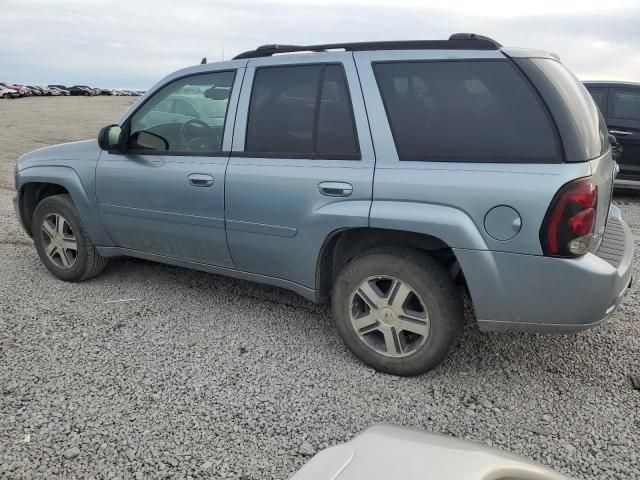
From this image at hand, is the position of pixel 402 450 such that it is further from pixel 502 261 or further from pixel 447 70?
pixel 447 70

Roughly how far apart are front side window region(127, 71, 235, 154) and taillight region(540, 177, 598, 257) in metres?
2.08

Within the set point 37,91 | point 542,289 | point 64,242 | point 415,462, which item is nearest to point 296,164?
point 542,289

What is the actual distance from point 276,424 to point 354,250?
1.11 metres

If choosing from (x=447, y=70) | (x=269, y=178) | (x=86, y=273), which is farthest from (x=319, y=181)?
(x=86, y=273)

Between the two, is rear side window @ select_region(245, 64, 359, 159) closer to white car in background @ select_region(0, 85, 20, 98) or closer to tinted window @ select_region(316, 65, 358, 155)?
tinted window @ select_region(316, 65, 358, 155)

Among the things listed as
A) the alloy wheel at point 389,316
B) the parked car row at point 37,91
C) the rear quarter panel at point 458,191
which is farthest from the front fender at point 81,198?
the parked car row at point 37,91

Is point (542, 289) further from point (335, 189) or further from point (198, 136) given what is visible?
point (198, 136)

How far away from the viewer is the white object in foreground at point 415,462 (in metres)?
1.33

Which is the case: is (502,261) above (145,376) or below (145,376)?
above

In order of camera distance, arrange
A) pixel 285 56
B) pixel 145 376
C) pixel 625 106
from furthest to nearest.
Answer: pixel 625 106 → pixel 285 56 → pixel 145 376

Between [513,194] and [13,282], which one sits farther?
[13,282]

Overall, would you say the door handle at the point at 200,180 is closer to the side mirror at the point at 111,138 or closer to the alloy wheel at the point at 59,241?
the side mirror at the point at 111,138

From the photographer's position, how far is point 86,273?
176 inches

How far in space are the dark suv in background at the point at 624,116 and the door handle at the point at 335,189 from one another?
20.9 ft
